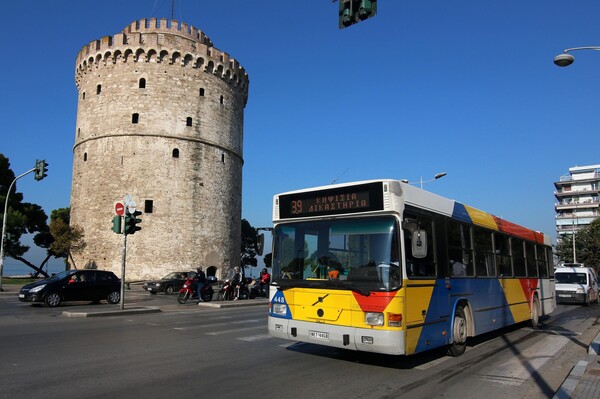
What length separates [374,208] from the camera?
6773mm

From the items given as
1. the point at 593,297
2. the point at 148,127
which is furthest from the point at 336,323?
the point at 148,127

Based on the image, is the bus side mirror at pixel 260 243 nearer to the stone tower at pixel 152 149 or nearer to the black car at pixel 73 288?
the black car at pixel 73 288

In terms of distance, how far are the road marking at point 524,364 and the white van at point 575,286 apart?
1300 centimetres

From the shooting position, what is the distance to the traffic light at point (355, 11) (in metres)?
7.80

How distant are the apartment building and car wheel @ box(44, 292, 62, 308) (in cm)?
8939

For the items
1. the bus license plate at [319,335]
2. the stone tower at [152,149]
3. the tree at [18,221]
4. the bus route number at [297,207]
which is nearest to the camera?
the bus license plate at [319,335]

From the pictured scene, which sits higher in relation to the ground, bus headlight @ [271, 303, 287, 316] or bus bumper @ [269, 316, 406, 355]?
bus headlight @ [271, 303, 287, 316]

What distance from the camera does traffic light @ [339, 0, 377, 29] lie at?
7801 mm

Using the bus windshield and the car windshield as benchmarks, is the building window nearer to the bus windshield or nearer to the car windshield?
the car windshield

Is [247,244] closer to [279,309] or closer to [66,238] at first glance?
[66,238]

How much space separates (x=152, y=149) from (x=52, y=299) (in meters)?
19.9

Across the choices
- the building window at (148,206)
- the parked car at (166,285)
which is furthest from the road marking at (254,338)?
the building window at (148,206)

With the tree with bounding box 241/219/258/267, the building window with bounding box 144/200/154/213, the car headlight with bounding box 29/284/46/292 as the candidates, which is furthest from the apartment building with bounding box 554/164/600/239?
the car headlight with bounding box 29/284/46/292

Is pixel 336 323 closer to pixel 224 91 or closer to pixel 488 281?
pixel 488 281
